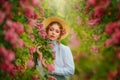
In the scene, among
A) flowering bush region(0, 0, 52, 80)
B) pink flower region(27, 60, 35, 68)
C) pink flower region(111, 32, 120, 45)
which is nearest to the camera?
pink flower region(111, 32, 120, 45)

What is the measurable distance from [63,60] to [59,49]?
0.48 ft

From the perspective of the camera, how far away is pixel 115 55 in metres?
3.76

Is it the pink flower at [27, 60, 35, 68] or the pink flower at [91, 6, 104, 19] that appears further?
the pink flower at [27, 60, 35, 68]

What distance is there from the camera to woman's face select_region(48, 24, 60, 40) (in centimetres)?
549

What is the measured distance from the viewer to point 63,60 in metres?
5.62

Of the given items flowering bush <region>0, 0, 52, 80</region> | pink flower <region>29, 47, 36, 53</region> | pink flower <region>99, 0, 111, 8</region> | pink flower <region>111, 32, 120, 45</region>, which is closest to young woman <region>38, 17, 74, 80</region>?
flowering bush <region>0, 0, 52, 80</region>

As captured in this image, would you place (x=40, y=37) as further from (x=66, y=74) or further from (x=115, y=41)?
(x=115, y=41)

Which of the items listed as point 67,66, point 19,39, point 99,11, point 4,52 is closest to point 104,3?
point 99,11

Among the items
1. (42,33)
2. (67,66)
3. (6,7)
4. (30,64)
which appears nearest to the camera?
(6,7)

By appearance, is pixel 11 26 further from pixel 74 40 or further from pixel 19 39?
pixel 74 40

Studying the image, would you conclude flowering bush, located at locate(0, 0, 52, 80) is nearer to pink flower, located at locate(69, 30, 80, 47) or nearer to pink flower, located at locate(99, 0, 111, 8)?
pink flower, located at locate(69, 30, 80, 47)

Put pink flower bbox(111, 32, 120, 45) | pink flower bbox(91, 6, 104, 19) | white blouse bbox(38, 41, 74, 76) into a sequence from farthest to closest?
1. white blouse bbox(38, 41, 74, 76)
2. pink flower bbox(91, 6, 104, 19)
3. pink flower bbox(111, 32, 120, 45)

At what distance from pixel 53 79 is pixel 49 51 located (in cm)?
34

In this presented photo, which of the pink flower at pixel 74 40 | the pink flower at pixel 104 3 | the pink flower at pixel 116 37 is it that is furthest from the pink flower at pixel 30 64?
the pink flower at pixel 116 37
